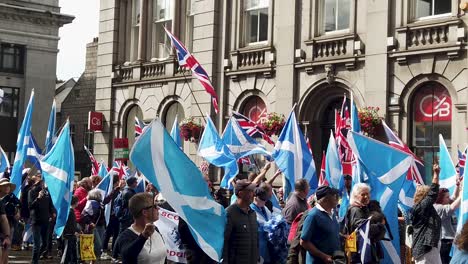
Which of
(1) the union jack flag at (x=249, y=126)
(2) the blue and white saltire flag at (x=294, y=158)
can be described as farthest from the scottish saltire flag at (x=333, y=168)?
(1) the union jack flag at (x=249, y=126)

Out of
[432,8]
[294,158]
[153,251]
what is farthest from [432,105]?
[153,251]

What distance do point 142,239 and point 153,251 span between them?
0.18 m

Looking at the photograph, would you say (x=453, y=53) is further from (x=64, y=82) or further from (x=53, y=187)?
(x=64, y=82)

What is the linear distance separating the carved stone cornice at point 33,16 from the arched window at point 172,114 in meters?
27.7

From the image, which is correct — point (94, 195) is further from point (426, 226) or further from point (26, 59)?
point (26, 59)

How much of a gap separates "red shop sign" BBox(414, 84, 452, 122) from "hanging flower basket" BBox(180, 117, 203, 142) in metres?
7.53

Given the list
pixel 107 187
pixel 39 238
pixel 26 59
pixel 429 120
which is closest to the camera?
pixel 39 238

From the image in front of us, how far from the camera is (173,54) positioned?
2734 centimetres

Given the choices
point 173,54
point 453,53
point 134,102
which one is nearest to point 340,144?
point 453,53

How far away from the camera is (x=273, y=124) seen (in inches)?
890

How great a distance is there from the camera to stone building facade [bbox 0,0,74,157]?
52094mm

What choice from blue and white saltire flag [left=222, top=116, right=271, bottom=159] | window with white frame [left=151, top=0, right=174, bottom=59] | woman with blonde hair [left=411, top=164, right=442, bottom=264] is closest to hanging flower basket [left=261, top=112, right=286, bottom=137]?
blue and white saltire flag [left=222, top=116, right=271, bottom=159]

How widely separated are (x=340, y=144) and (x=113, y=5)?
601 inches

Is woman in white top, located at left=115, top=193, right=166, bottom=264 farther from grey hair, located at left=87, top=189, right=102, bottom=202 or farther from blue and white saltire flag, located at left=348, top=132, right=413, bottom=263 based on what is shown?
grey hair, located at left=87, top=189, right=102, bottom=202
